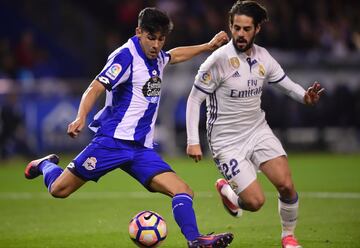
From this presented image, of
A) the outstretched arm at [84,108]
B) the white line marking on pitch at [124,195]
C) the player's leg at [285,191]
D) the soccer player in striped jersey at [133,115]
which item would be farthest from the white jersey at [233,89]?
the white line marking on pitch at [124,195]

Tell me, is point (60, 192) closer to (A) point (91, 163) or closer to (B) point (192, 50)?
(A) point (91, 163)

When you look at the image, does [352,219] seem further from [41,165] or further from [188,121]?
[41,165]

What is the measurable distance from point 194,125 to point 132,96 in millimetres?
680

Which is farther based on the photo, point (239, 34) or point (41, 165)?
point (41, 165)

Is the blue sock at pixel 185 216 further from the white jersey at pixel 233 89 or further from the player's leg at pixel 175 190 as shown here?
the white jersey at pixel 233 89

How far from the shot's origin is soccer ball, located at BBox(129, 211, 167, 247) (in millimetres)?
8078

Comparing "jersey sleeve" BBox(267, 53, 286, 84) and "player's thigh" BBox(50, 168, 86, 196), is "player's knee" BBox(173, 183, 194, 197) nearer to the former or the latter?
"player's thigh" BBox(50, 168, 86, 196)

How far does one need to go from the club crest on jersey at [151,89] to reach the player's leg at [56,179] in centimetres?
110

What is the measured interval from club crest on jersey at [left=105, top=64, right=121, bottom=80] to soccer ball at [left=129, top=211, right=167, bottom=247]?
4.59ft

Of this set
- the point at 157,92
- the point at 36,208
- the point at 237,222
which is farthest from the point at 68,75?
the point at 157,92

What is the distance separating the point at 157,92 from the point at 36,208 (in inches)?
195

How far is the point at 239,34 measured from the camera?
27.9 feet

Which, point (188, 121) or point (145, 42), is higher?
point (145, 42)

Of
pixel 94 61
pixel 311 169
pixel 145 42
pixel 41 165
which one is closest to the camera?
pixel 145 42
